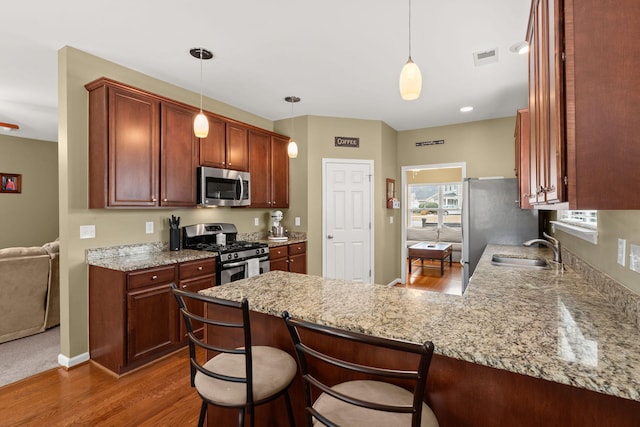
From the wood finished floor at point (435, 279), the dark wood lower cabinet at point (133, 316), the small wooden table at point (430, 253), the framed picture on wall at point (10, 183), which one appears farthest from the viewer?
the small wooden table at point (430, 253)

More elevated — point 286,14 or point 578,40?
point 286,14

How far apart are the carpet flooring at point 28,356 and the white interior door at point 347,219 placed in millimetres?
3158

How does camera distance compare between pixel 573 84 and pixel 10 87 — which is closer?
pixel 573 84

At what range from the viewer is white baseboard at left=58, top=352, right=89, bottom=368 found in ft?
8.61

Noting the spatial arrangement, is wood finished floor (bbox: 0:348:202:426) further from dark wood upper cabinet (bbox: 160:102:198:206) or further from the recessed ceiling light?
the recessed ceiling light

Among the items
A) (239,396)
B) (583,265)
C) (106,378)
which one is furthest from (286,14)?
(106,378)

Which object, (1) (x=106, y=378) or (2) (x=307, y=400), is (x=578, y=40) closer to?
(2) (x=307, y=400)

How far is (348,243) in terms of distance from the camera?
4828 millimetres

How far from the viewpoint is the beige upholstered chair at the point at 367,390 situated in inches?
31.7

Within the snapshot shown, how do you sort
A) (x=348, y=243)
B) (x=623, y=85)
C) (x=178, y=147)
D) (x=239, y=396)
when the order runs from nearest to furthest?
(x=623, y=85)
(x=239, y=396)
(x=178, y=147)
(x=348, y=243)

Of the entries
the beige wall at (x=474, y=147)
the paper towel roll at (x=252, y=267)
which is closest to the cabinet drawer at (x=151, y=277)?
the paper towel roll at (x=252, y=267)

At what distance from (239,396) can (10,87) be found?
15.2 feet

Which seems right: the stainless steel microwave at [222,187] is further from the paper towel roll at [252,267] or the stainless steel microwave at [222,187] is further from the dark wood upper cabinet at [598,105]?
the dark wood upper cabinet at [598,105]

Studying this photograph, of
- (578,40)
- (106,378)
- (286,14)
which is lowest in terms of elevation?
(106,378)
